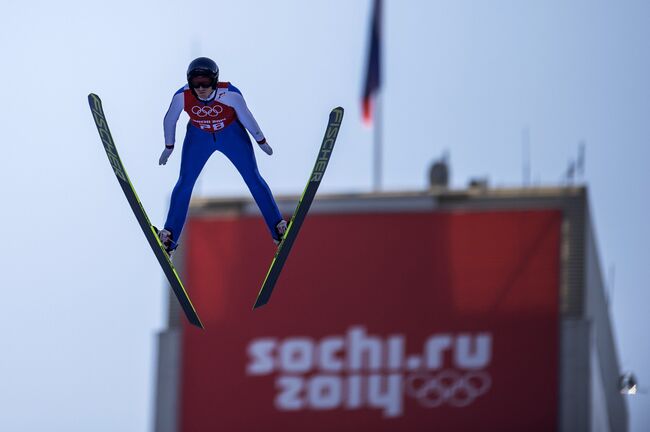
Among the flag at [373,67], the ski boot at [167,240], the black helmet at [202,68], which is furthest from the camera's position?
the flag at [373,67]

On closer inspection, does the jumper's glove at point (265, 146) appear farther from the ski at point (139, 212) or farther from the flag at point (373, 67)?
the flag at point (373, 67)

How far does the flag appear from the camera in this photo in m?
57.0

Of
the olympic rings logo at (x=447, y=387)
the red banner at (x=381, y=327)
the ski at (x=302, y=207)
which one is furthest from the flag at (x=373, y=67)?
the ski at (x=302, y=207)

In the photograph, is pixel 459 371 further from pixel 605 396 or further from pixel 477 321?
pixel 605 396

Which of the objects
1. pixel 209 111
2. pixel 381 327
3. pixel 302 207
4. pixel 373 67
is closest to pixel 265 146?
pixel 209 111

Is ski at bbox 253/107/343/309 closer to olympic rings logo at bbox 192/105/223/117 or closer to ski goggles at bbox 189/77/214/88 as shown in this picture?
olympic rings logo at bbox 192/105/223/117

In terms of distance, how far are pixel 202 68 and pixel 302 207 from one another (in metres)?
2.36

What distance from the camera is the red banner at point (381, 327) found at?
48406 millimetres

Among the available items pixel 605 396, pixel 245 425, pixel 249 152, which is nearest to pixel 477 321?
pixel 245 425

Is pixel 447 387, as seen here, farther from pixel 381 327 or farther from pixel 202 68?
pixel 202 68

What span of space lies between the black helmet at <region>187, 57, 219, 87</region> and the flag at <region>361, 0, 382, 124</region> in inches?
1386

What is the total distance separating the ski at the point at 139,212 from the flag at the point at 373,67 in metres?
33.9

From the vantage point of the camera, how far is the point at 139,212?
879 inches

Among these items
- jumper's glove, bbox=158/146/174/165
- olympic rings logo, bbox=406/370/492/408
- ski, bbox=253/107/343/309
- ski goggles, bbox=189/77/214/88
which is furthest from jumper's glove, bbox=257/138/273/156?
olympic rings logo, bbox=406/370/492/408
